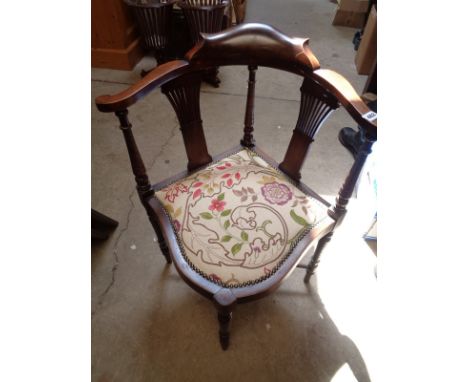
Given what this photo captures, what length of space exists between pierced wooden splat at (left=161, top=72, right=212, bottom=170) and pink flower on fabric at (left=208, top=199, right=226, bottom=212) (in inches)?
7.8

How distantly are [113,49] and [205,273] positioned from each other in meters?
2.27

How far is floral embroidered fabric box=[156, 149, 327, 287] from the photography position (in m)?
0.79

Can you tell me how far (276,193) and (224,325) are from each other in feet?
1.45

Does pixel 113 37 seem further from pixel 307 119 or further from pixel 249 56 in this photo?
pixel 307 119

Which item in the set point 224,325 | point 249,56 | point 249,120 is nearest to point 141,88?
point 249,56

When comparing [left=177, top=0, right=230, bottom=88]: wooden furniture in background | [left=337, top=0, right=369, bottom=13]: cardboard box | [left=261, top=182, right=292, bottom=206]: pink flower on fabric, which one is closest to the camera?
[left=261, top=182, right=292, bottom=206]: pink flower on fabric

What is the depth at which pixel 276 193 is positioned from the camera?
0.90 metres

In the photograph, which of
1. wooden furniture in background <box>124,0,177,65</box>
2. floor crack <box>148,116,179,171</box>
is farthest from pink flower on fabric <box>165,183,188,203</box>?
wooden furniture in background <box>124,0,177,65</box>

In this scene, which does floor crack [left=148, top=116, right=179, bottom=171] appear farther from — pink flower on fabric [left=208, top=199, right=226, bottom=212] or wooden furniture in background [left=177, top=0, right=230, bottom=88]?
pink flower on fabric [left=208, top=199, right=226, bottom=212]

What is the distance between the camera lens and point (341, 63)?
266 cm

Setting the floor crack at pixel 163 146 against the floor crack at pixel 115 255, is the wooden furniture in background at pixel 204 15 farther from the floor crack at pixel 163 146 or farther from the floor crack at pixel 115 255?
the floor crack at pixel 115 255

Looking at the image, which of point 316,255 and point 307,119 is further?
point 316,255

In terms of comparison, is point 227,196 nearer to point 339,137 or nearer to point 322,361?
point 322,361
